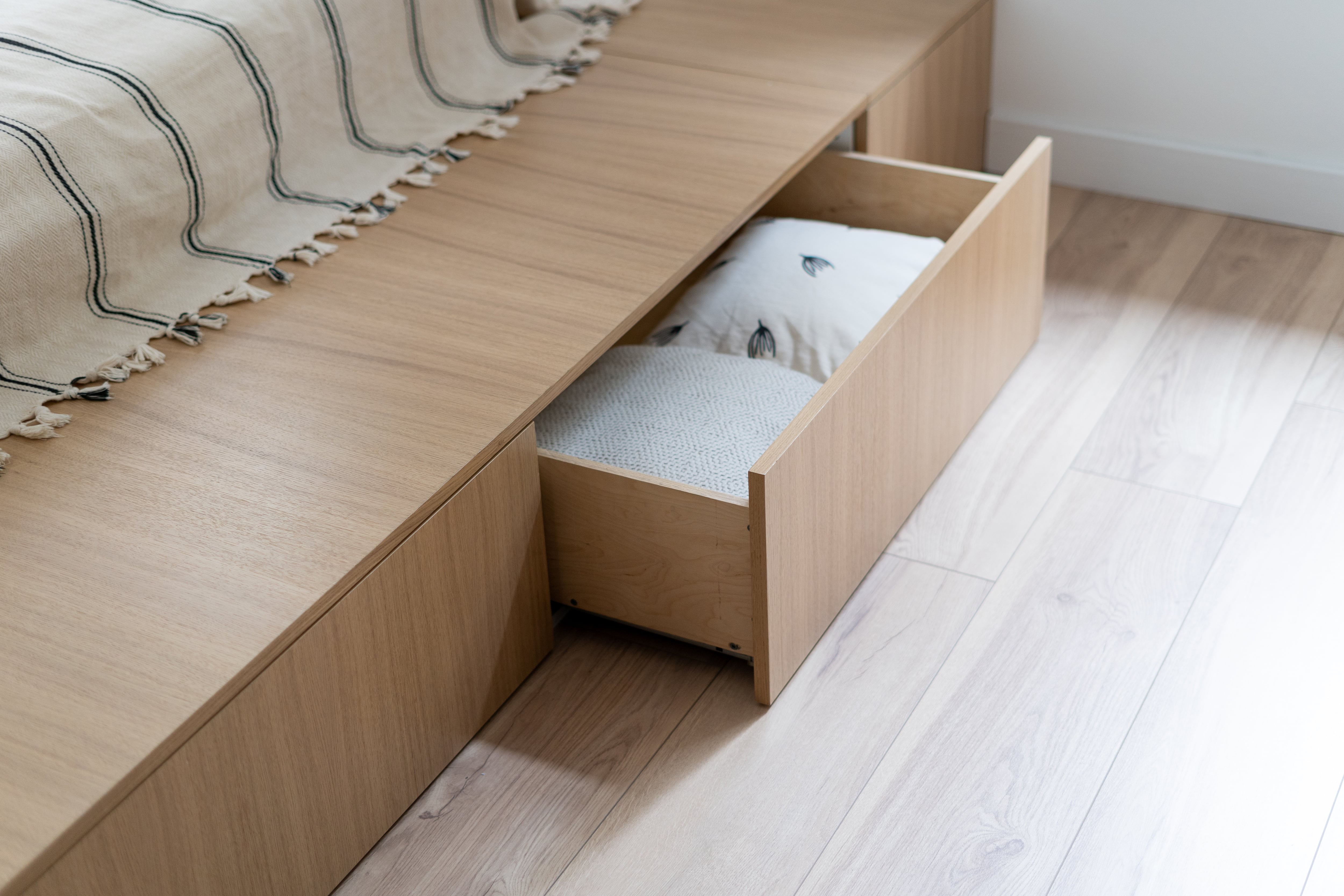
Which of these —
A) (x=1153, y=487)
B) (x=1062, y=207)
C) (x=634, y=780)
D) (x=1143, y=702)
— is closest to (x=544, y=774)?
(x=634, y=780)

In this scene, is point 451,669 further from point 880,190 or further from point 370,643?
point 880,190

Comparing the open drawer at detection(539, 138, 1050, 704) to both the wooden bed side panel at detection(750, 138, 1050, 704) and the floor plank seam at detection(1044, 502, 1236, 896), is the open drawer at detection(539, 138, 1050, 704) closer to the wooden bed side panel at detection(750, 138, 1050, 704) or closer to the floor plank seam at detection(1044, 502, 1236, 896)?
the wooden bed side panel at detection(750, 138, 1050, 704)

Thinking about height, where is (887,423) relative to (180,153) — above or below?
below

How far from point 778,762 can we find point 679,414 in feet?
1.17

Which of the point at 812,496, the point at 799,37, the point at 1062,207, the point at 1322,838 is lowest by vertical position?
the point at 1322,838

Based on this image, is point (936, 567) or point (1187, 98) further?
point (1187, 98)

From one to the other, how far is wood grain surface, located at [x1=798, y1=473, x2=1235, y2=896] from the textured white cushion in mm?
301

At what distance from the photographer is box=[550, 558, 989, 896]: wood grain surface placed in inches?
45.0

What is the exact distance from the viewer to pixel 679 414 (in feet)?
4.41

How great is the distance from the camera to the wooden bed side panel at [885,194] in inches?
65.1

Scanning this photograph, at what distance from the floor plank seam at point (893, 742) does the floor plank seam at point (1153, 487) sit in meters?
0.24

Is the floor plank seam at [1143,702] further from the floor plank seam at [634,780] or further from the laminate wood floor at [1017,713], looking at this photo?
the floor plank seam at [634,780]

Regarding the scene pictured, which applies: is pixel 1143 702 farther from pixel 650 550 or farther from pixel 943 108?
pixel 943 108

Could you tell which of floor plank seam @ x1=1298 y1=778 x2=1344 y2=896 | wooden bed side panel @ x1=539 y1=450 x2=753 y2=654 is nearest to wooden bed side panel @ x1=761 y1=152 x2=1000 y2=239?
wooden bed side panel @ x1=539 y1=450 x2=753 y2=654
